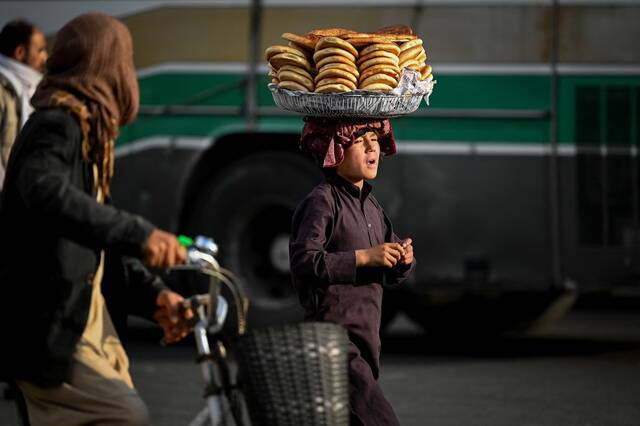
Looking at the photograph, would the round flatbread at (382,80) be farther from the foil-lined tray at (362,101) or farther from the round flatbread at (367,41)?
the round flatbread at (367,41)

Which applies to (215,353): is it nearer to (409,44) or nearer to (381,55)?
(381,55)

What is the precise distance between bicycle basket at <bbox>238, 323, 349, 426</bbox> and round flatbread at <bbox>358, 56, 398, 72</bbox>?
1635 millimetres

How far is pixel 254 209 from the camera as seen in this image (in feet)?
37.4

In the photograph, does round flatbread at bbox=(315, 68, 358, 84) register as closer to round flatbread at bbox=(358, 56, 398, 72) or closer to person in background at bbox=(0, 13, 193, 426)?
round flatbread at bbox=(358, 56, 398, 72)

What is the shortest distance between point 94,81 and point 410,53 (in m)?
1.48

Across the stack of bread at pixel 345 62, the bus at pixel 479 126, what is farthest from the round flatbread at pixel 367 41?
the bus at pixel 479 126

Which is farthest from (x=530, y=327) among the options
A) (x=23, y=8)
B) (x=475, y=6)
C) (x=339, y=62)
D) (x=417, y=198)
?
(x=339, y=62)

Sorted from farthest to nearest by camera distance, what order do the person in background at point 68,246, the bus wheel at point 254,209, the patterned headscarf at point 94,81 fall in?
the bus wheel at point 254,209, the patterned headscarf at point 94,81, the person in background at point 68,246

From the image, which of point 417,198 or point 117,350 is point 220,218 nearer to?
point 417,198

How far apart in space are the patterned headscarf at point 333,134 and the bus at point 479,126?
489 centimetres

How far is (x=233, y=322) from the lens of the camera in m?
11.4

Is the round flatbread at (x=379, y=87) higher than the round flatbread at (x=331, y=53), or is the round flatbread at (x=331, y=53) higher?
the round flatbread at (x=331, y=53)

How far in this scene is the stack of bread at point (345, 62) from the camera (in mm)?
5695

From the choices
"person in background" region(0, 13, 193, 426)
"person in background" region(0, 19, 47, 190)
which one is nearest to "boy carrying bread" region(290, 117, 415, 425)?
"person in background" region(0, 13, 193, 426)
